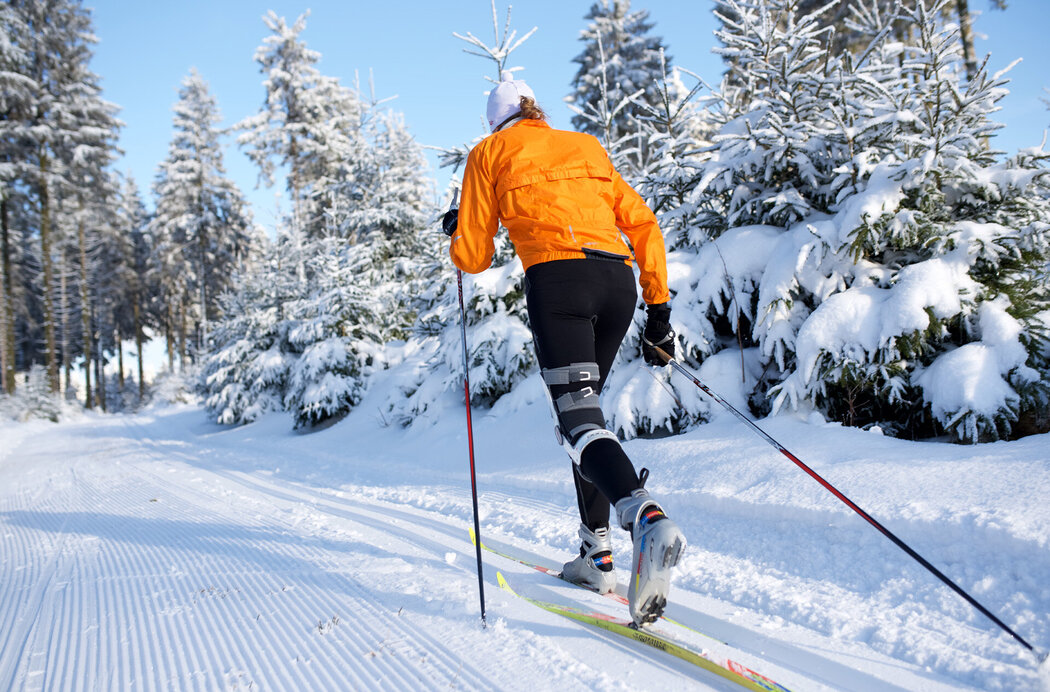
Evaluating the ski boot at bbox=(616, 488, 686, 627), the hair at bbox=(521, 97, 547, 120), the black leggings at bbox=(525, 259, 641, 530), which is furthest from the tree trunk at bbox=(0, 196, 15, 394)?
the ski boot at bbox=(616, 488, 686, 627)

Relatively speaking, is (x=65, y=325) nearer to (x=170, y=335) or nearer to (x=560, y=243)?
(x=170, y=335)

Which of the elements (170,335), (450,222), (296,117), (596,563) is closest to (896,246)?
(596,563)

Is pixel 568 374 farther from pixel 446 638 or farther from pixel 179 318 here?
pixel 179 318

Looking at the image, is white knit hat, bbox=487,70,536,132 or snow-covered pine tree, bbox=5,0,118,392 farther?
snow-covered pine tree, bbox=5,0,118,392

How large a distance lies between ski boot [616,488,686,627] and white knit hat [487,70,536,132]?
1585 mm

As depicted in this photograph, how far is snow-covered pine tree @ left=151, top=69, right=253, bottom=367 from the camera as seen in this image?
26391 millimetres

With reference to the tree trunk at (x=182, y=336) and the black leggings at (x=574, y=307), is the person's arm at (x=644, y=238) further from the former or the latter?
the tree trunk at (x=182, y=336)

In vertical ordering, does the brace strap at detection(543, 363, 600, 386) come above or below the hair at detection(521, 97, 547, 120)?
below

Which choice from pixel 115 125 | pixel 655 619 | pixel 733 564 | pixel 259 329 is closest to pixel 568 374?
pixel 655 619

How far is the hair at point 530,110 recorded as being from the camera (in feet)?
7.44

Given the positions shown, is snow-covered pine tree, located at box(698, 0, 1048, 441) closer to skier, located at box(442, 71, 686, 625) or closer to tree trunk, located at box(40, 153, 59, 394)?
skier, located at box(442, 71, 686, 625)

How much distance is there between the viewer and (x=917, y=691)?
1.55 metres

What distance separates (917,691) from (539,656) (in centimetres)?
108

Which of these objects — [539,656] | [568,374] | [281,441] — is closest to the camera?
[539,656]
